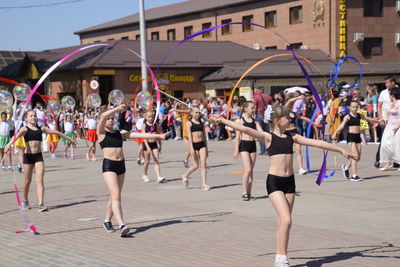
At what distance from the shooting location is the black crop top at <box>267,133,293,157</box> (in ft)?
22.6

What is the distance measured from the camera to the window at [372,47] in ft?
155

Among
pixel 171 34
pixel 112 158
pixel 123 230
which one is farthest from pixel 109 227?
pixel 171 34

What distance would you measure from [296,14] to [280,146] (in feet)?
141

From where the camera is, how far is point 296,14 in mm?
48469

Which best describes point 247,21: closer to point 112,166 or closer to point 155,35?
point 155,35

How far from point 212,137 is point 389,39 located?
22575 mm

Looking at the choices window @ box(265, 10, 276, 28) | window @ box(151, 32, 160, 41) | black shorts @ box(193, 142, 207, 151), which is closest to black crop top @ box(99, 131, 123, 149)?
black shorts @ box(193, 142, 207, 151)

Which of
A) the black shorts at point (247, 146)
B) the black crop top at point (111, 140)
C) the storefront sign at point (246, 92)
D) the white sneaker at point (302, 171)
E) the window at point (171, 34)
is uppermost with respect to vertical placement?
the window at point (171, 34)

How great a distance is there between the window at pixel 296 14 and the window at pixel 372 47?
5168 mm

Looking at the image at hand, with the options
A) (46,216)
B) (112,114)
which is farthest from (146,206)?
(112,114)

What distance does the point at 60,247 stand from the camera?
25.5 ft

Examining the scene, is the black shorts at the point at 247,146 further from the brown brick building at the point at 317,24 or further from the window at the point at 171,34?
the window at the point at 171,34

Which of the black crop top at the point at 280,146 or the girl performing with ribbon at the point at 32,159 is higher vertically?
the black crop top at the point at 280,146

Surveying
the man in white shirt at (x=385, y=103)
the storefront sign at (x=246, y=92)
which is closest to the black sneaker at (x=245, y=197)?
the man in white shirt at (x=385, y=103)
